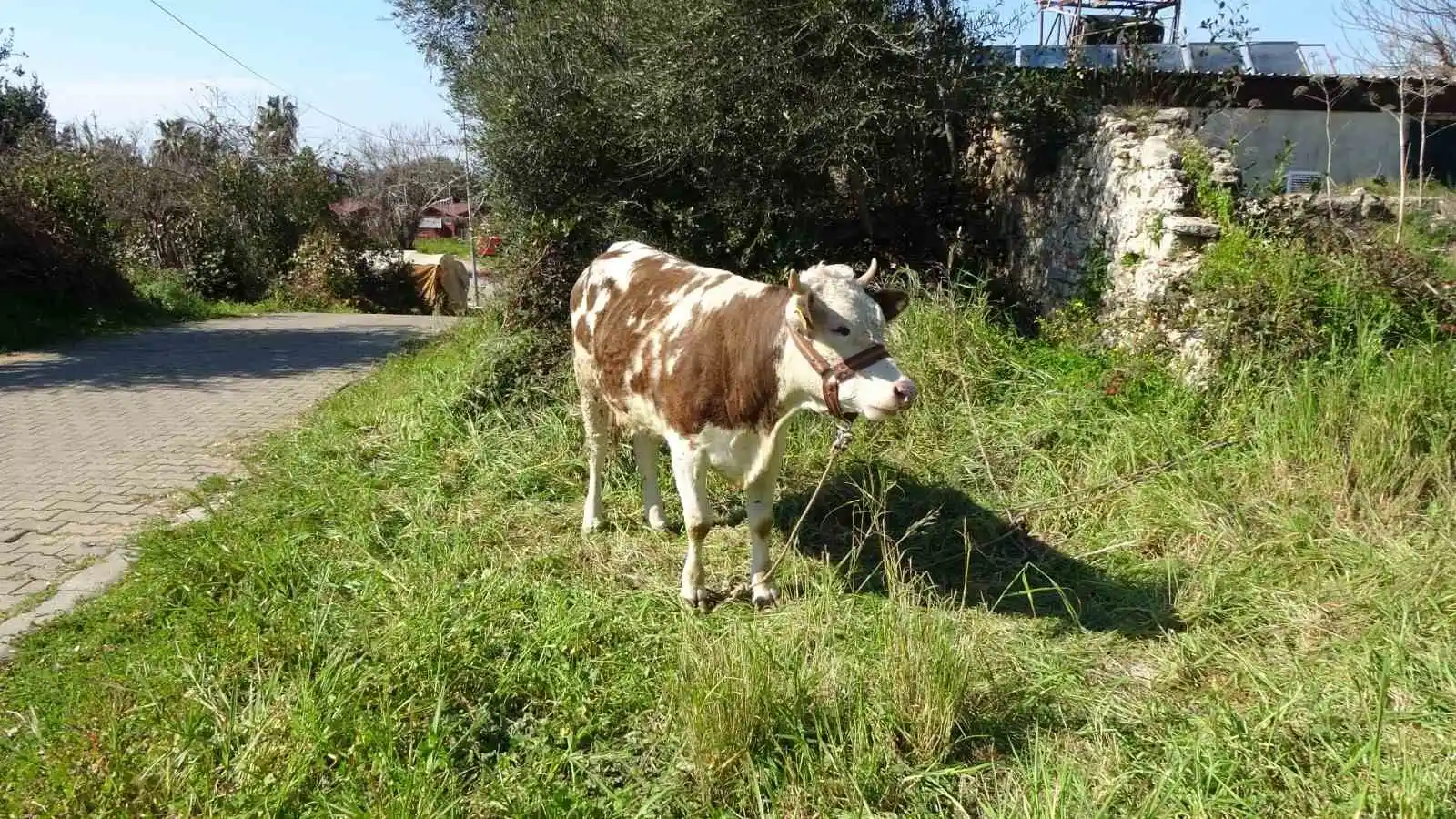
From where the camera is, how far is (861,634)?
12.9 ft

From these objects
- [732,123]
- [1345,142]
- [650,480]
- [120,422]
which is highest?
[1345,142]

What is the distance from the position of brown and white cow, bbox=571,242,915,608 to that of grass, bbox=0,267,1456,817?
571 mm

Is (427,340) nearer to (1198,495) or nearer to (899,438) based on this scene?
(899,438)

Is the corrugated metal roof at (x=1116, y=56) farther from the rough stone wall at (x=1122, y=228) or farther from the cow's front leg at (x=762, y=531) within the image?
the cow's front leg at (x=762, y=531)

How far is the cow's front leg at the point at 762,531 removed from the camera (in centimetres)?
444

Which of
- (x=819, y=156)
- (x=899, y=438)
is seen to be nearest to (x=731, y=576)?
(x=899, y=438)

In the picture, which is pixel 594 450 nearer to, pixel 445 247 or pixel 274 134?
pixel 274 134

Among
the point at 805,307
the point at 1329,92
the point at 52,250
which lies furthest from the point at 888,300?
the point at 52,250

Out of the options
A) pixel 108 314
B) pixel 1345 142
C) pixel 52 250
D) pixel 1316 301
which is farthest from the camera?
pixel 1345 142

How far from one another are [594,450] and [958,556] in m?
2.11

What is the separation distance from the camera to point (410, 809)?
286 cm

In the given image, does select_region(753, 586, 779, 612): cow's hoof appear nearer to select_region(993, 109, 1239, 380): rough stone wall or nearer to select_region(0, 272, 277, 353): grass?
select_region(993, 109, 1239, 380): rough stone wall

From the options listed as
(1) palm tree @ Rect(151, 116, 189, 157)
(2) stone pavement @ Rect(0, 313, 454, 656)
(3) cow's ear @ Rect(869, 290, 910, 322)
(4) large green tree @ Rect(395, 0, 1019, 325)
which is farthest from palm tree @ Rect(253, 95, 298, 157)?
(3) cow's ear @ Rect(869, 290, 910, 322)

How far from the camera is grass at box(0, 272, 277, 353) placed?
503 inches
